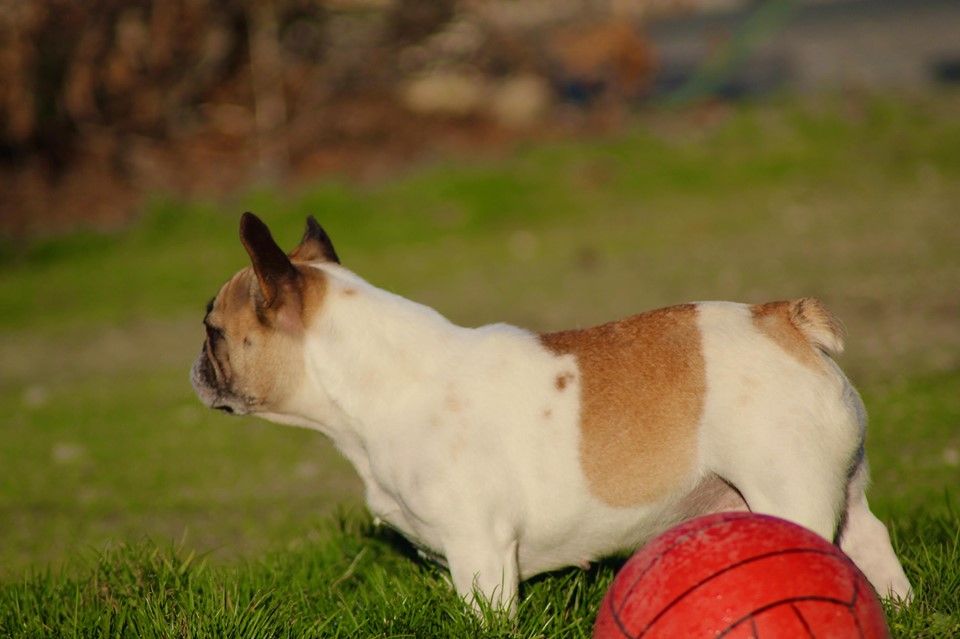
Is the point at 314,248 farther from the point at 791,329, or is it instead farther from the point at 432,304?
the point at 432,304

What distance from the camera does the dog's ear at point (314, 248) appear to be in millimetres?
5051

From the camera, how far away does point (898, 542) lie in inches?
200

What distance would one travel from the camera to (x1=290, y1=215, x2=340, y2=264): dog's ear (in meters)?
5.05

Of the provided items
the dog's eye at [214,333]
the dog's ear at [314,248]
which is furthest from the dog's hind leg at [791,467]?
the dog's eye at [214,333]

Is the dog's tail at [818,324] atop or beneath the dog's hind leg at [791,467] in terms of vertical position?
atop

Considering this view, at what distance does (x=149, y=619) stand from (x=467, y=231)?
34.6 feet

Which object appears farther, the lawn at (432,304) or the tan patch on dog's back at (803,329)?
the lawn at (432,304)

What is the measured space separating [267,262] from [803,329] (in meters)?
1.97

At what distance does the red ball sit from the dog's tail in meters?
0.86

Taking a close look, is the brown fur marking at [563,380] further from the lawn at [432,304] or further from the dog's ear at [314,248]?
the dog's ear at [314,248]

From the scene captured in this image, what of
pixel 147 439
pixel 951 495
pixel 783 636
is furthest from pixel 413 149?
pixel 783 636

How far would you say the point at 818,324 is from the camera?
4.39 metres

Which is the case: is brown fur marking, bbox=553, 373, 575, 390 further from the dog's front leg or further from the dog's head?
the dog's head

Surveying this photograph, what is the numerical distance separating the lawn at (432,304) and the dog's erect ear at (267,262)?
1.19m
